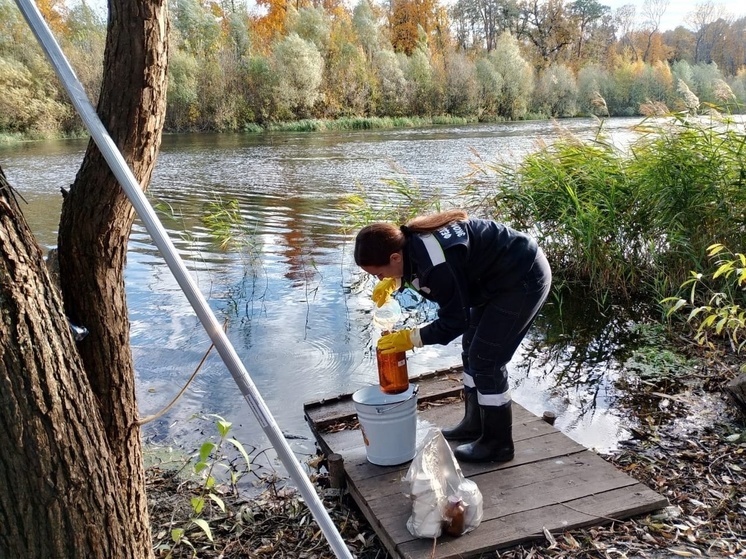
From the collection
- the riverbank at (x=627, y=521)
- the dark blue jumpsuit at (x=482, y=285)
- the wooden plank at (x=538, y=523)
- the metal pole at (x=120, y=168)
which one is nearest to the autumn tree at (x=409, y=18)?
the riverbank at (x=627, y=521)

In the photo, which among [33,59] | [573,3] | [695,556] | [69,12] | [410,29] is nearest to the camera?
[695,556]

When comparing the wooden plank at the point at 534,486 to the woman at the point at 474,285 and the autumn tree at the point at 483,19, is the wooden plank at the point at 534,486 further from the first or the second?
the autumn tree at the point at 483,19

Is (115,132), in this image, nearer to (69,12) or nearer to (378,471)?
(378,471)

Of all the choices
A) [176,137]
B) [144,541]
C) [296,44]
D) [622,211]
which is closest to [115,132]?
[144,541]

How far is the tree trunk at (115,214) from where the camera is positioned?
199cm

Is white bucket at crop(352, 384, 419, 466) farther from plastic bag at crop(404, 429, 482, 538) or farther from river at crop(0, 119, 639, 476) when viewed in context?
river at crop(0, 119, 639, 476)

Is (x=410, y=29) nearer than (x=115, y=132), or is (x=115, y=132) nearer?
(x=115, y=132)

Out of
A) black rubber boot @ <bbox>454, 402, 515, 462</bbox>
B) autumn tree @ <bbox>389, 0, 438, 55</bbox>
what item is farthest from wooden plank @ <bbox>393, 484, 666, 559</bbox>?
autumn tree @ <bbox>389, 0, 438, 55</bbox>

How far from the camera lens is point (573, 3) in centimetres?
5231

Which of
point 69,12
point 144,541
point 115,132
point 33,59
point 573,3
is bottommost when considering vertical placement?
point 144,541

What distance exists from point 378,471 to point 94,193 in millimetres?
2004

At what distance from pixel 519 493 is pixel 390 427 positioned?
0.70 meters

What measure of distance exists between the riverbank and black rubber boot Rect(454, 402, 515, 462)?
1.95 feet

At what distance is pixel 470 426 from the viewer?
3.50 meters
